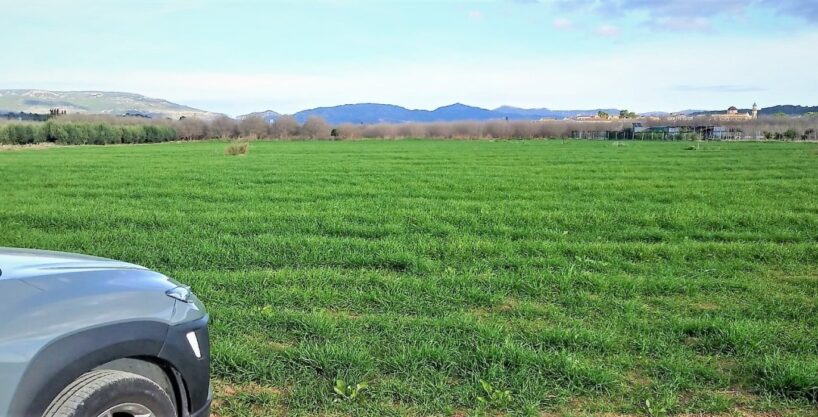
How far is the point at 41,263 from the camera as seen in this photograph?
276 centimetres

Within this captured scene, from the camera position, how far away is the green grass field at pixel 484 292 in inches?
167

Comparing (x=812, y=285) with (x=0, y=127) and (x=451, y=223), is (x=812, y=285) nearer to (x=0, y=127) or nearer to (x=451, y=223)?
(x=451, y=223)

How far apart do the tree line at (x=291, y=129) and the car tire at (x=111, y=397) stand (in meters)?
93.4

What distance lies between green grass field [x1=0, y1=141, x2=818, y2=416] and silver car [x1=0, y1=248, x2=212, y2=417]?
1198 millimetres

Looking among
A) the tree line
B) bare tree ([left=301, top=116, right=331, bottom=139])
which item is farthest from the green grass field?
bare tree ([left=301, top=116, right=331, bottom=139])

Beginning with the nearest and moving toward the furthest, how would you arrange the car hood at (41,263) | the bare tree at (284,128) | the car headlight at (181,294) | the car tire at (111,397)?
the car tire at (111,397), the car hood at (41,263), the car headlight at (181,294), the bare tree at (284,128)

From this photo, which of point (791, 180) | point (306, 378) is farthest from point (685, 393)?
point (791, 180)

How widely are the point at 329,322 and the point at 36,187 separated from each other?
1595 centimetres

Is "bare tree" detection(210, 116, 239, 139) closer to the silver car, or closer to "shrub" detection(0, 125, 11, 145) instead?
"shrub" detection(0, 125, 11, 145)

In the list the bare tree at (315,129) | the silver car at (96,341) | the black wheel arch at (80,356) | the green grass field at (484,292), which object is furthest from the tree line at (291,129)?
the black wheel arch at (80,356)

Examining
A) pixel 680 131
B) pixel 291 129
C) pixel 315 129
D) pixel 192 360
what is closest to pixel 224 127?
pixel 291 129

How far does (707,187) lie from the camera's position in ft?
55.2

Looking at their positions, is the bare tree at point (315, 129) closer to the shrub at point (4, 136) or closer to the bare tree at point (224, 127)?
the bare tree at point (224, 127)

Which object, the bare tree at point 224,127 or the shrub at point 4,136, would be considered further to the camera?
the bare tree at point 224,127
